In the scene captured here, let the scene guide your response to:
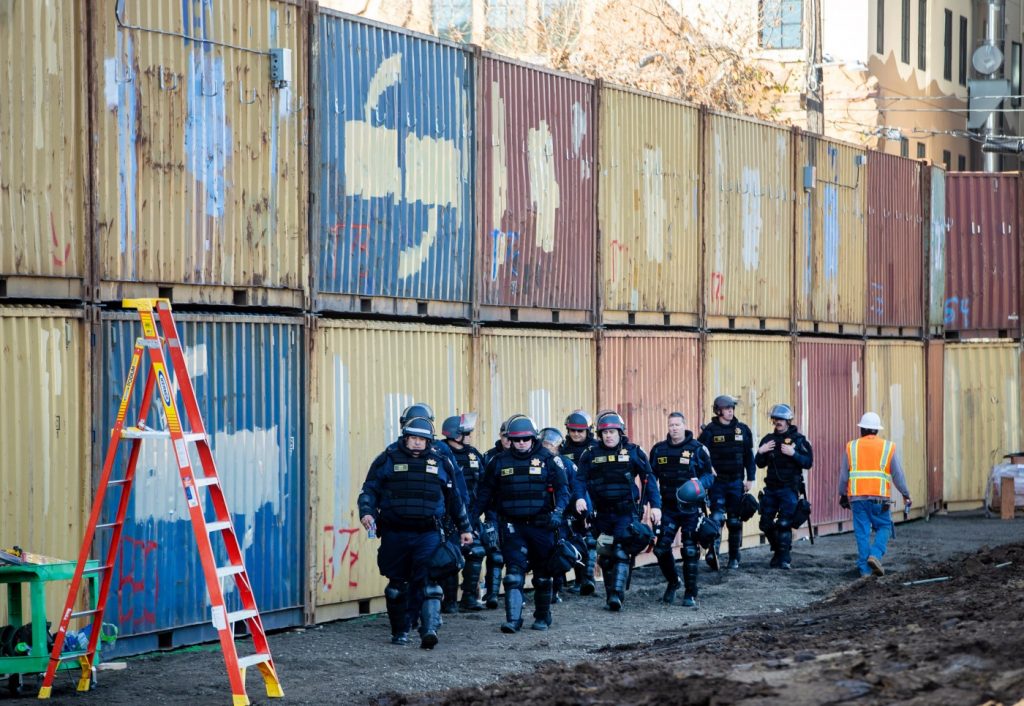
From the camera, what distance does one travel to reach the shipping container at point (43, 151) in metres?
11.3

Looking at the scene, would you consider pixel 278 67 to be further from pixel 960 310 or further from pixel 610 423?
pixel 960 310

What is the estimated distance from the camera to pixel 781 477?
1911cm

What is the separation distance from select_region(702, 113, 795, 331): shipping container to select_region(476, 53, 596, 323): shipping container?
2937mm

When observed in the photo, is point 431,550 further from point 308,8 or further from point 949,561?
point 949,561

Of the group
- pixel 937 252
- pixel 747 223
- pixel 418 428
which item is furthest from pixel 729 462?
pixel 937 252

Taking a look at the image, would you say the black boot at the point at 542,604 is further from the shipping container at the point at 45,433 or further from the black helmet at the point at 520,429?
the shipping container at the point at 45,433

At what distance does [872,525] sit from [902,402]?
925 cm

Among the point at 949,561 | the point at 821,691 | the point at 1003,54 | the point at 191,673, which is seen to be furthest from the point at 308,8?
the point at 1003,54

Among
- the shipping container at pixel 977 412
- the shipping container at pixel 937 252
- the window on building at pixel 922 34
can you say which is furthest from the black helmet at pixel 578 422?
the window on building at pixel 922 34

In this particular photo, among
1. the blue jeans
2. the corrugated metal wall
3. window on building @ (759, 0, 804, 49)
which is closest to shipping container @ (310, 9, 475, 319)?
the corrugated metal wall

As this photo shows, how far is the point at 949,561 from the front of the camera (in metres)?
18.3

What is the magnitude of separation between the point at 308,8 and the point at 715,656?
650cm

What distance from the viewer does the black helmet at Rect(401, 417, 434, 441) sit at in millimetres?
12805

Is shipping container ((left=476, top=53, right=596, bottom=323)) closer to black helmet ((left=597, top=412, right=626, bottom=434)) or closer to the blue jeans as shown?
black helmet ((left=597, top=412, right=626, bottom=434))
